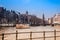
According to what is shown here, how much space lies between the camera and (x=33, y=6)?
3.66m

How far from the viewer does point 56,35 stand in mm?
3670

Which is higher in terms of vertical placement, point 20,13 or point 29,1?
point 29,1

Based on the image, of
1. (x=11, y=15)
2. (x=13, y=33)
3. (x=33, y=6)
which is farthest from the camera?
(x=33, y=6)

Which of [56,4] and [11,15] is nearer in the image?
[11,15]

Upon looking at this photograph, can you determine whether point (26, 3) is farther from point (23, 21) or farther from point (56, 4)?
point (56, 4)

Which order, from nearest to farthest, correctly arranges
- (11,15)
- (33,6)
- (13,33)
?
(13,33)
(11,15)
(33,6)

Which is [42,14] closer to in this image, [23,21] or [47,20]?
[47,20]

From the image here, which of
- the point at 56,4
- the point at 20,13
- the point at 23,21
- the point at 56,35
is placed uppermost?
the point at 56,4

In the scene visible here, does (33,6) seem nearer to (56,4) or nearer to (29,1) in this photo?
(29,1)

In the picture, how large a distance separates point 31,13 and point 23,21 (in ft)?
1.05

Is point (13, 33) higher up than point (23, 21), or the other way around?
point (23, 21)

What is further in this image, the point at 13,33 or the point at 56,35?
the point at 56,35

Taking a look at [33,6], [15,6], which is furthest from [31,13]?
[15,6]

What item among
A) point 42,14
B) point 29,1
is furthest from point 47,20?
point 29,1
